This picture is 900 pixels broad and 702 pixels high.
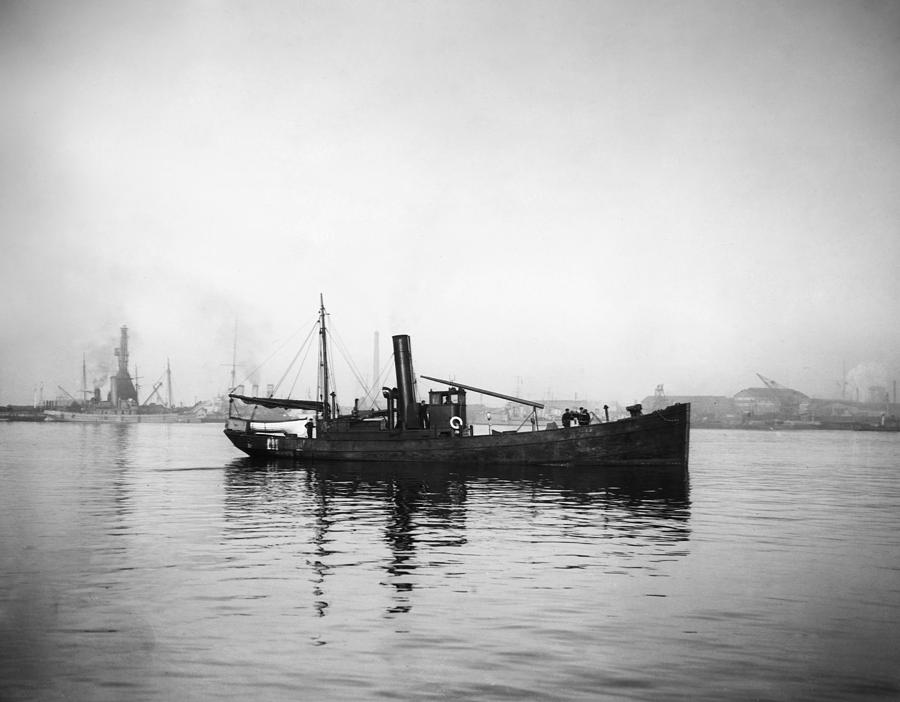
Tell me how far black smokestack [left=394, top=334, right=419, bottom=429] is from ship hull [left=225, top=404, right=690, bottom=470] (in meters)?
1.14

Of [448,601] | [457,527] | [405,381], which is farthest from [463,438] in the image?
[448,601]

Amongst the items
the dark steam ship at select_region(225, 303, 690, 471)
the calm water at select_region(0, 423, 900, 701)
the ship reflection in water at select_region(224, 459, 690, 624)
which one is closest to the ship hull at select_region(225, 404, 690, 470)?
the dark steam ship at select_region(225, 303, 690, 471)

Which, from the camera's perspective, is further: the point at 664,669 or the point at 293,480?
the point at 293,480

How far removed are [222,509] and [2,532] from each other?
24.4 ft

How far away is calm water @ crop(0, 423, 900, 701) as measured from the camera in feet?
29.1

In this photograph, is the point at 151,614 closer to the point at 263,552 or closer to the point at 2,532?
the point at 263,552

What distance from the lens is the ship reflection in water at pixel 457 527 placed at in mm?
14898

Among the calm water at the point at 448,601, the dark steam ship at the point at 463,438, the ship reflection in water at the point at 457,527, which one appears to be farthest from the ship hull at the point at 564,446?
the calm water at the point at 448,601

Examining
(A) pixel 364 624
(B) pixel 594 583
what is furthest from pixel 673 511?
(A) pixel 364 624

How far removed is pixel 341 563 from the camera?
16.0m

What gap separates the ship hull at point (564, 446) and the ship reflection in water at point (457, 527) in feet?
7.89

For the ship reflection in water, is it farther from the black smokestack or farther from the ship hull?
the black smokestack

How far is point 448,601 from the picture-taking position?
41.9 feet

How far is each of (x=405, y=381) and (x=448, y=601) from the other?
3181 centimetres
